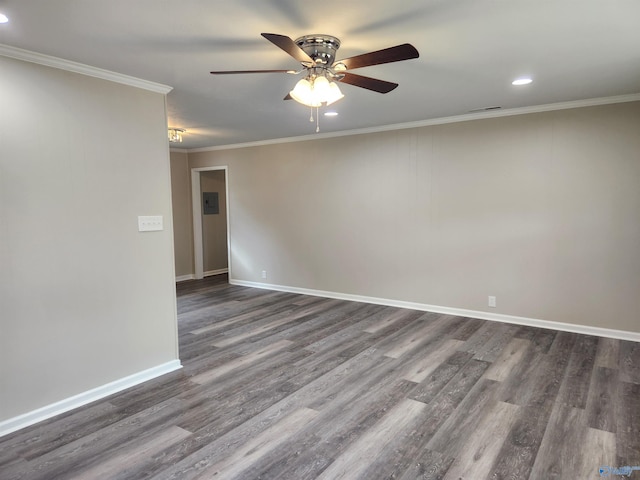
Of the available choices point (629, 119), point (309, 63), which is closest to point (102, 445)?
point (309, 63)

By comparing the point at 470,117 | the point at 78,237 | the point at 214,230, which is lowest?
the point at 214,230

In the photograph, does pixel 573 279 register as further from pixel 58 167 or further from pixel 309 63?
pixel 58 167

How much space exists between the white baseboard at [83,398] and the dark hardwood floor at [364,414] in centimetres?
8

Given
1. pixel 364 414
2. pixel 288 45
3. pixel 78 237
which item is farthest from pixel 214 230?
pixel 288 45

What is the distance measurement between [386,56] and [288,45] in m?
0.52

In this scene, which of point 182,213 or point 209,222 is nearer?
point 182,213

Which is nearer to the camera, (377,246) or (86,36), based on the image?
(86,36)

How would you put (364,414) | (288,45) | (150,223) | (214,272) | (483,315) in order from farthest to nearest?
(214,272)
(483,315)
(150,223)
(364,414)
(288,45)

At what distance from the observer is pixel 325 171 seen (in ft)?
19.4

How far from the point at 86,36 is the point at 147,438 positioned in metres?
2.50

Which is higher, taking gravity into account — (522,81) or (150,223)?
(522,81)

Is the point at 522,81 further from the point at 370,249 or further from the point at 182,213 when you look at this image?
the point at 182,213

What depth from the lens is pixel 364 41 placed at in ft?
8.02

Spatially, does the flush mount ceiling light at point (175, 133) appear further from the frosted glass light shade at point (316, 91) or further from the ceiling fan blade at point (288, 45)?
the ceiling fan blade at point (288, 45)
